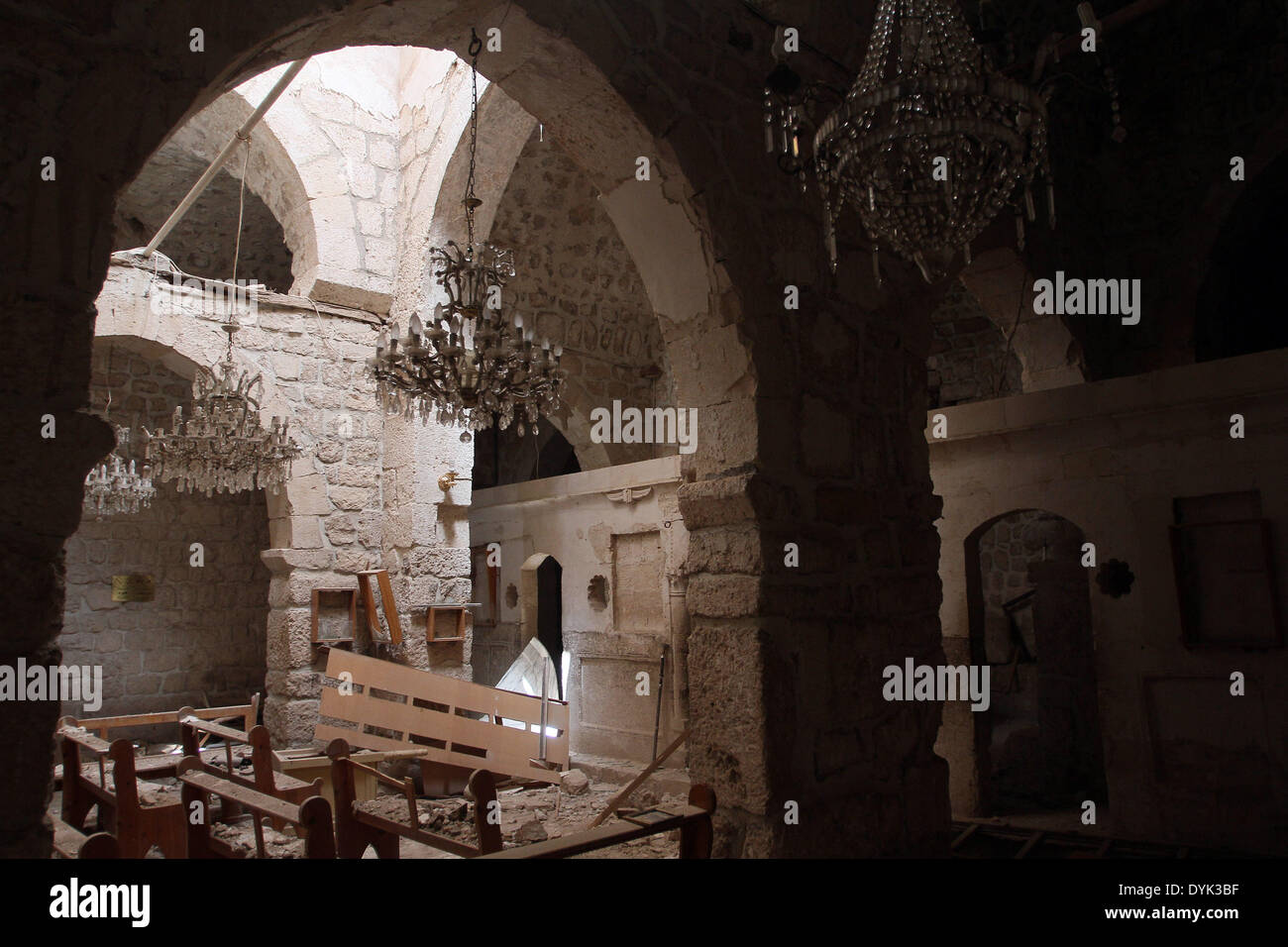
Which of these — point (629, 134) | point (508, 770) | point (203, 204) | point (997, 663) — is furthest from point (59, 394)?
point (997, 663)

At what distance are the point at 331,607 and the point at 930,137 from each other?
15.9ft

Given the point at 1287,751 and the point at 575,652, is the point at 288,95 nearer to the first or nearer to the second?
the point at 575,652

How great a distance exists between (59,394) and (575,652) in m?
5.28

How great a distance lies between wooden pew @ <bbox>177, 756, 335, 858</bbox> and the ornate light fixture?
210cm

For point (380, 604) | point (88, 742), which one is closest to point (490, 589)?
point (380, 604)

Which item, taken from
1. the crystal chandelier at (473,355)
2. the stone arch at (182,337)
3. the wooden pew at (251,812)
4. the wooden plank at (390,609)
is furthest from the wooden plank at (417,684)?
the crystal chandelier at (473,355)

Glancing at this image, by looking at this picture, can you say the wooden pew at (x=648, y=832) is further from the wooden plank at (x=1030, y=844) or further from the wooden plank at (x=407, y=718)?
the wooden plank at (x=407, y=718)

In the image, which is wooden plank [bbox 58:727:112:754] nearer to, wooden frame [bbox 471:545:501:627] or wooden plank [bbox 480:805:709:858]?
wooden plank [bbox 480:805:709:858]

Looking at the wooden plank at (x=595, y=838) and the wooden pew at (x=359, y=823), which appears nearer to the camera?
the wooden plank at (x=595, y=838)

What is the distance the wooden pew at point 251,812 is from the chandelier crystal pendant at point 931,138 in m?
2.12

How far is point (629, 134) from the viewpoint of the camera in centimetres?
279

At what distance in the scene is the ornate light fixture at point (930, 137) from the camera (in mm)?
2145

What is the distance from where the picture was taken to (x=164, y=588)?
322 inches

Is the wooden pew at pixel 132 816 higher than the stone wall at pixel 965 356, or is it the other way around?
the stone wall at pixel 965 356
